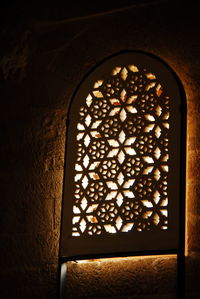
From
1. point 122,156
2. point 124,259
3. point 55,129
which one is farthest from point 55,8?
point 124,259

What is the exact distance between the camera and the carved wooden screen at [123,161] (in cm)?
446

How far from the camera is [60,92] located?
5035 mm

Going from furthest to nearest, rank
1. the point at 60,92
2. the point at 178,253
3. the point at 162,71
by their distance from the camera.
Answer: the point at 60,92, the point at 162,71, the point at 178,253

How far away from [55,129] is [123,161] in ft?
1.73

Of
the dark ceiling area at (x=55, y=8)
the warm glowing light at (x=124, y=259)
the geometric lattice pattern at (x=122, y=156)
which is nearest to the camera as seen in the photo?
the warm glowing light at (x=124, y=259)

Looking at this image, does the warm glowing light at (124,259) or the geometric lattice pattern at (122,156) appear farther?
the geometric lattice pattern at (122,156)

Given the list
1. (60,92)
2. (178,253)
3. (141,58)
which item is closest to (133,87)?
(141,58)

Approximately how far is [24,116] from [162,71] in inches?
35.5

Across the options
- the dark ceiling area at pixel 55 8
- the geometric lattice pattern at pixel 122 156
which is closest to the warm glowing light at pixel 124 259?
the geometric lattice pattern at pixel 122 156

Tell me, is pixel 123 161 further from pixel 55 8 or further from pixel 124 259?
pixel 55 8

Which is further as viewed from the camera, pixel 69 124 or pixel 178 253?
pixel 69 124

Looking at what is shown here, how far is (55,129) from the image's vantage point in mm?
4957

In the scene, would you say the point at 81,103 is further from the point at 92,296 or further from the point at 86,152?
the point at 92,296

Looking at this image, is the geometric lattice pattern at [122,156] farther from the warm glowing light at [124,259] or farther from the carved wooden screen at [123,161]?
the warm glowing light at [124,259]
